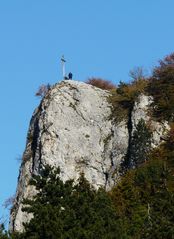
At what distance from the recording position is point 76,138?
7225 centimetres

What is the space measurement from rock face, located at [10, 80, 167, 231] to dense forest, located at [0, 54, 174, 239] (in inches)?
38.6

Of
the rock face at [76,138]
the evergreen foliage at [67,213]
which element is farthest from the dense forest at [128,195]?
the rock face at [76,138]

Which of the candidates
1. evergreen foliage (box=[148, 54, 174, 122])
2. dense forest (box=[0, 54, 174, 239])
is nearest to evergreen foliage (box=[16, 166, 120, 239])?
dense forest (box=[0, 54, 174, 239])

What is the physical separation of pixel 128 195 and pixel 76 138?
30.5 feet

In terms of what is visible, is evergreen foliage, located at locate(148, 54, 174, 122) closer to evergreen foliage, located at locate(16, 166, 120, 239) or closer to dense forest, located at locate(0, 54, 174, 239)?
dense forest, located at locate(0, 54, 174, 239)

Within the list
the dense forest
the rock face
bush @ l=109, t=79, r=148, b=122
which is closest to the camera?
the dense forest

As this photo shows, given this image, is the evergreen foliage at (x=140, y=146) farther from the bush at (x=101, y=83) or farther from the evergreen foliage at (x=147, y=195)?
the bush at (x=101, y=83)

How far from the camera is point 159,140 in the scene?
230 feet

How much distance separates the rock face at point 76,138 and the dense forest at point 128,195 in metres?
0.98

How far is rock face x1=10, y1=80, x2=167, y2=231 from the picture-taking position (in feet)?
230

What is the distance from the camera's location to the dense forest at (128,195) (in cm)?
4875

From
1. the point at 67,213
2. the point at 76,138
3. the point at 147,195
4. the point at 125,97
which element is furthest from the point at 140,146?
the point at 67,213

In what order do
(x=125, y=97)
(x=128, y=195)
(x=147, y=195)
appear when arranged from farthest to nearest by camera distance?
(x=125, y=97) → (x=128, y=195) → (x=147, y=195)

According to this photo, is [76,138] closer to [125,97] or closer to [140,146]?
[140,146]
